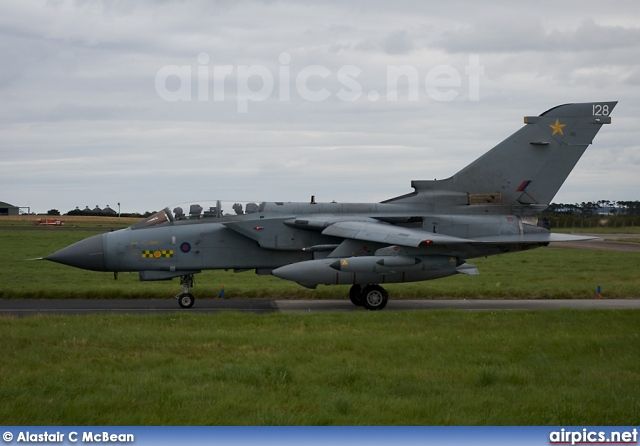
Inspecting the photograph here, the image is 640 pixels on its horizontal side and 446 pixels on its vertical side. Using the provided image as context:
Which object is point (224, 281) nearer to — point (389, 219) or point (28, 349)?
point (389, 219)

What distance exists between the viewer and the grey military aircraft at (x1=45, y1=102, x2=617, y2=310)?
1828 cm

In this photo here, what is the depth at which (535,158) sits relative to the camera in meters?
20.3

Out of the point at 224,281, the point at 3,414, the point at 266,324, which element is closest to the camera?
the point at 3,414

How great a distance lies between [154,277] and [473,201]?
8178mm

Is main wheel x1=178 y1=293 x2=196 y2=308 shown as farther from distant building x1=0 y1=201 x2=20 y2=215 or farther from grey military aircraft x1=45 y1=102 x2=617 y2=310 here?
distant building x1=0 y1=201 x2=20 y2=215

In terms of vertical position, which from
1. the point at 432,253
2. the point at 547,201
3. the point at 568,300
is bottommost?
the point at 568,300

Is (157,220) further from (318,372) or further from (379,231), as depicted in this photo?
(318,372)

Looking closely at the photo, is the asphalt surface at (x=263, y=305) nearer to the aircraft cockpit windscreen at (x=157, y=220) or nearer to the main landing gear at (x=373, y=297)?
the main landing gear at (x=373, y=297)

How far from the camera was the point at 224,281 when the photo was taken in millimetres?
26609

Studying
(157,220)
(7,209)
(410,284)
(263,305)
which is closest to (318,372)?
(263,305)

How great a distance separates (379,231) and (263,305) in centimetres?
351

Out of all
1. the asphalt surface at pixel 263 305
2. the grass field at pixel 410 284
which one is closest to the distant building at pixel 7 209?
the grass field at pixel 410 284

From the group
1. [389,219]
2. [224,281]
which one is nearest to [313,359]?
[389,219]

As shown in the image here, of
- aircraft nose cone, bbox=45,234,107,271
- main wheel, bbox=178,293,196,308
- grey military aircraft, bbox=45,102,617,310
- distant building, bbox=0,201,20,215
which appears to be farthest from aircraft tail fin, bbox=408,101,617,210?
distant building, bbox=0,201,20,215
